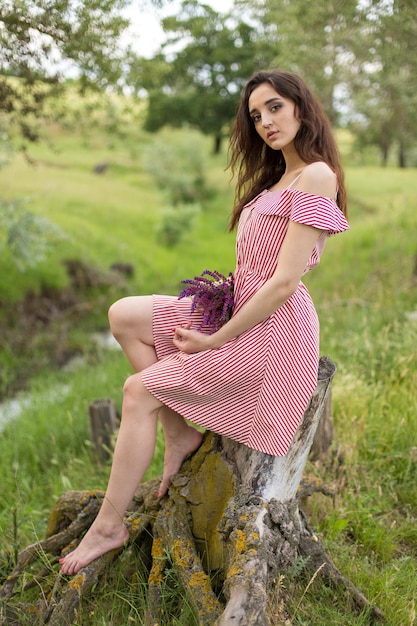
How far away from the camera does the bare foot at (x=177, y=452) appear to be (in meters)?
2.96

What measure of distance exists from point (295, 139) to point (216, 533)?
6.32 feet

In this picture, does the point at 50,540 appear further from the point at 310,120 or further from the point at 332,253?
the point at 332,253

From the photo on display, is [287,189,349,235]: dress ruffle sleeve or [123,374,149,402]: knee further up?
[287,189,349,235]: dress ruffle sleeve

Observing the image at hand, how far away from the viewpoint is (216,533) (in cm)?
274

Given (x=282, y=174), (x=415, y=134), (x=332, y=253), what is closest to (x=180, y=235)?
(x=332, y=253)

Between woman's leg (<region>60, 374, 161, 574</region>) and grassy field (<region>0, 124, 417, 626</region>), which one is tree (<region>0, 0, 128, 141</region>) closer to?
grassy field (<region>0, 124, 417, 626</region>)

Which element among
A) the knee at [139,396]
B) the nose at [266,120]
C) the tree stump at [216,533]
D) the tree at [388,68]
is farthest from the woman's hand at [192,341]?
the tree at [388,68]

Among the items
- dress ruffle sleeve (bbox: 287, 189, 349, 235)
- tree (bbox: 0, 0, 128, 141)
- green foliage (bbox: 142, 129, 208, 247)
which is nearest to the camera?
dress ruffle sleeve (bbox: 287, 189, 349, 235)

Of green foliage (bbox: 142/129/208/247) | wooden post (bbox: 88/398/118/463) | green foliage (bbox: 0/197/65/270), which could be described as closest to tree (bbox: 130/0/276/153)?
green foliage (bbox: 142/129/208/247)

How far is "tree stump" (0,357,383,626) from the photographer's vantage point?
2404 mm

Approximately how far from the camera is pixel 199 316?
9.50 feet

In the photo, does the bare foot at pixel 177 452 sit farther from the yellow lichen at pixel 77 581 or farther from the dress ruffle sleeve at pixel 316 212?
the dress ruffle sleeve at pixel 316 212

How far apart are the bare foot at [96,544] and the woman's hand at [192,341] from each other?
91 cm

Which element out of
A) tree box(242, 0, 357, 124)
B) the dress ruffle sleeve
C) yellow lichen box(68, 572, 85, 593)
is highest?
tree box(242, 0, 357, 124)
